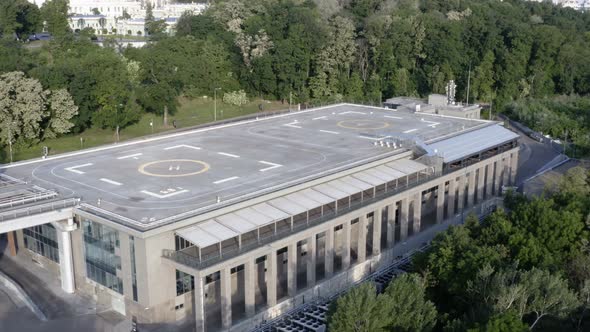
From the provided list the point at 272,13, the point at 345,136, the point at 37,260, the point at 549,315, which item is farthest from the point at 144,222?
the point at 272,13

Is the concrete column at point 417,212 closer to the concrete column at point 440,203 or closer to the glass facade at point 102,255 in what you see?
the concrete column at point 440,203

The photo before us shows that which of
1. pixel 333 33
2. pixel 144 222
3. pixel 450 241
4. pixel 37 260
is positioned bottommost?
pixel 37 260

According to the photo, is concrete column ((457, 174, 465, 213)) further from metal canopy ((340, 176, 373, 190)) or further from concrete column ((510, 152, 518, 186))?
metal canopy ((340, 176, 373, 190))

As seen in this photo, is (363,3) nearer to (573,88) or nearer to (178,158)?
(573,88)

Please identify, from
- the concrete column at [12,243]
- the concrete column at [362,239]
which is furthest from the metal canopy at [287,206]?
the concrete column at [12,243]

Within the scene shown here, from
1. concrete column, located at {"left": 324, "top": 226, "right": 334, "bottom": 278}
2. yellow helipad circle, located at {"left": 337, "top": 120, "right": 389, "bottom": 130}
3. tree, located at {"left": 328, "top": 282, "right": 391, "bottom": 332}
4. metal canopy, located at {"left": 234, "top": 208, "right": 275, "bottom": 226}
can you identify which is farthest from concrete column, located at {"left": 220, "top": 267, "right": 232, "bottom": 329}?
yellow helipad circle, located at {"left": 337, "top": 120, "right": 389, "bottom": 130}

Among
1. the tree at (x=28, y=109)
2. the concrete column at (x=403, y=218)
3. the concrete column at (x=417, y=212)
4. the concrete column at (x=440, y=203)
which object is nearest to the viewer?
the concrete column at (x=403, y=218)
